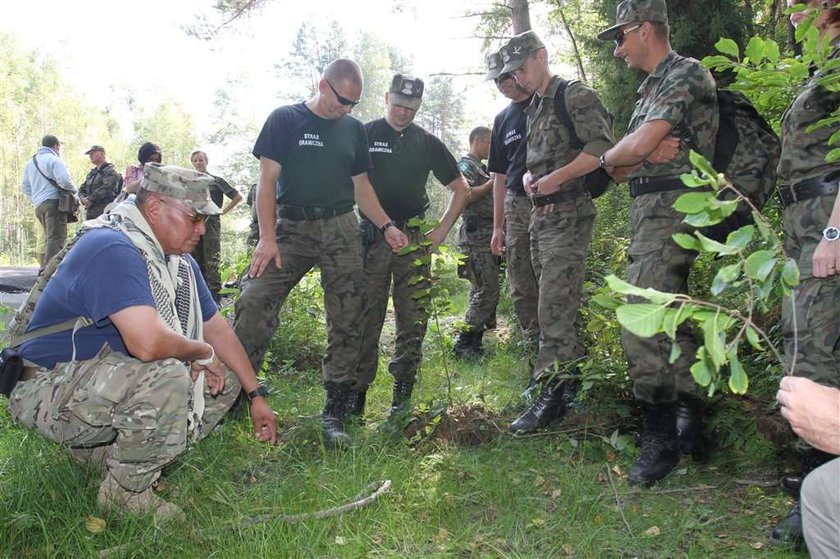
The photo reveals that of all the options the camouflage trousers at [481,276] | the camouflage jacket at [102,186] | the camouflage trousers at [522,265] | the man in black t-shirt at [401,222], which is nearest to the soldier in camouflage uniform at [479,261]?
the camouflage trousers at [481,276]

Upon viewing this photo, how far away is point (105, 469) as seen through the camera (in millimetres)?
2938

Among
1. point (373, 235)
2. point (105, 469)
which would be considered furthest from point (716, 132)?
point (105, 469)

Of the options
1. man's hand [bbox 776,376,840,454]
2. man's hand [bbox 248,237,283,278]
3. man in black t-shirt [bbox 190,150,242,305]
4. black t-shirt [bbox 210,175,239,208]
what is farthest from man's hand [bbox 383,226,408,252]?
black t-shirt [bbox 210,175,239,208]

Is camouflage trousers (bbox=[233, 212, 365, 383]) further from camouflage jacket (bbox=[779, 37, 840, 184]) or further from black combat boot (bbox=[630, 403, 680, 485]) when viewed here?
camouflage jacket (bbox=[779, 37, 840, 184])

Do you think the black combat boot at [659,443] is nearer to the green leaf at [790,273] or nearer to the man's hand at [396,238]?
the man's hand at [396,238]

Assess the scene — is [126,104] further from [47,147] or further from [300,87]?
[47,147]

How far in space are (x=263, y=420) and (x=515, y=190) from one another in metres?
2.35

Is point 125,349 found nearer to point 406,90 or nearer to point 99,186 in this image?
point 406,90

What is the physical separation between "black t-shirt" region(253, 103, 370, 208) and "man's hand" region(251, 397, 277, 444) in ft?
4.36

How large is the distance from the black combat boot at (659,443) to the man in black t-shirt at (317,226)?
1.69 metres

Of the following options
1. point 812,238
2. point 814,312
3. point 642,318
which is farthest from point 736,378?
point 812,238


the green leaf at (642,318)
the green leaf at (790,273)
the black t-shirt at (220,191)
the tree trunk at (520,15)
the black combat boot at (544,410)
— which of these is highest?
the tree trunk at (520,15)

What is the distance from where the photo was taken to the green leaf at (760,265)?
1188 mm

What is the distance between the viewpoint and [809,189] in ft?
8.55
